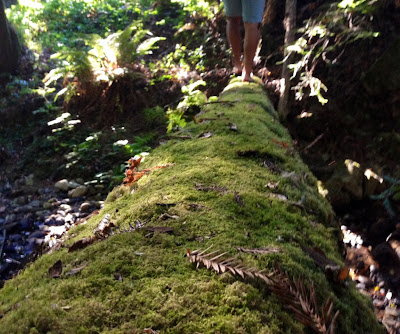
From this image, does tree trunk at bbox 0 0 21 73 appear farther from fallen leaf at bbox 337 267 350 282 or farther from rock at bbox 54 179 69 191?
fallen leaf at bbox 337 267 350 282

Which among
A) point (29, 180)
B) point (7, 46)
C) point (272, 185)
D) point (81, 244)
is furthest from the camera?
point (7, 46)

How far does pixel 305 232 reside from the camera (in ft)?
5.51

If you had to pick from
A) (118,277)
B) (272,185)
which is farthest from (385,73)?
(118,277)

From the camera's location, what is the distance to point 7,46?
7.92m

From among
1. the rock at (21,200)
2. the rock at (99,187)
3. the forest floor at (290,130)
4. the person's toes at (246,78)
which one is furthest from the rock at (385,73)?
the rock at (21,200)

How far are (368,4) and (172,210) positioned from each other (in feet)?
14.4

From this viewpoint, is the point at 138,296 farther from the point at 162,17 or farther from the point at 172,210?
the point at 162,17

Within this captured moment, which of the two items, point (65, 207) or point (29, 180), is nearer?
point (65, 207)

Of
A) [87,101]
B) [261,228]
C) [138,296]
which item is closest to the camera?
[138,296]

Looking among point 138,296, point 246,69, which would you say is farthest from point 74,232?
Answer: point 246,69

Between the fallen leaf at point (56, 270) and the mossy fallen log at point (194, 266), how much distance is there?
0.02m

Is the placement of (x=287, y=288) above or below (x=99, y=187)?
above

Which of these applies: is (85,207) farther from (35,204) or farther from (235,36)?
(235,36)

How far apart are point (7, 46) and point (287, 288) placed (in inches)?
352
